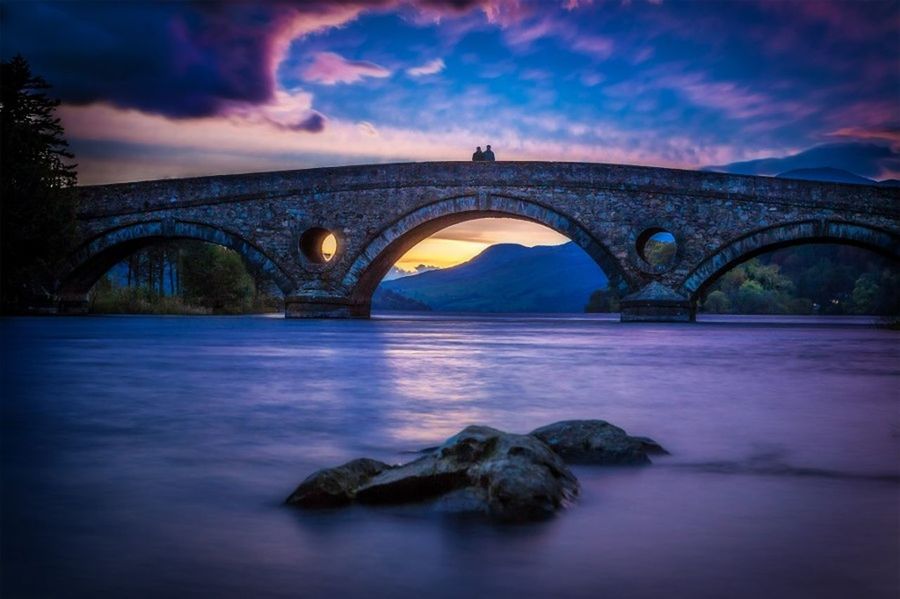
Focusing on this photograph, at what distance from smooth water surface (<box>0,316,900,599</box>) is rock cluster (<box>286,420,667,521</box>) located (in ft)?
0.30

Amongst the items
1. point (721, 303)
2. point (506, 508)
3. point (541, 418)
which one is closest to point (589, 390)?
point (541, 418)

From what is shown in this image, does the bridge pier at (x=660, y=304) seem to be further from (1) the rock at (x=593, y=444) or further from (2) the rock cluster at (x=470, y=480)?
(2) the rock cluster at (x=470, y=480)

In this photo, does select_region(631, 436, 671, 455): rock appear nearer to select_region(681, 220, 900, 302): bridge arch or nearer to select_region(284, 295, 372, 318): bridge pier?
select_region(681, 220, 900, 302): bridge arch

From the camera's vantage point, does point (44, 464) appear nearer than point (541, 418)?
Yes

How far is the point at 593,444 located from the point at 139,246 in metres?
29.7

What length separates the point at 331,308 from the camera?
92.3 ft

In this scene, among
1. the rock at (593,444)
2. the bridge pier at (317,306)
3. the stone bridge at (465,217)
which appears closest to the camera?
the rock at (593,444)

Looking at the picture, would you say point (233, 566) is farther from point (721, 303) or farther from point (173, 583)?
point (721, 303)

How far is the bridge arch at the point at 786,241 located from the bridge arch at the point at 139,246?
41.5 ft

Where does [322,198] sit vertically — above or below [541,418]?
above

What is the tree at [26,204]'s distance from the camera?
79.5 feet

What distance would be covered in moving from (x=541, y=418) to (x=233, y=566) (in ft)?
10.8

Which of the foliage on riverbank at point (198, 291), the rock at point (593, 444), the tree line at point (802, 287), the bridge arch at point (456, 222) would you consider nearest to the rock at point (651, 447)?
the rock at point (593, 444)

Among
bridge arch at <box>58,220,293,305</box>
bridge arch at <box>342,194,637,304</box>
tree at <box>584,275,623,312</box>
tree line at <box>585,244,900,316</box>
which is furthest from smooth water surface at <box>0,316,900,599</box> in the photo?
tree at <box>584,275,623,312</box>
